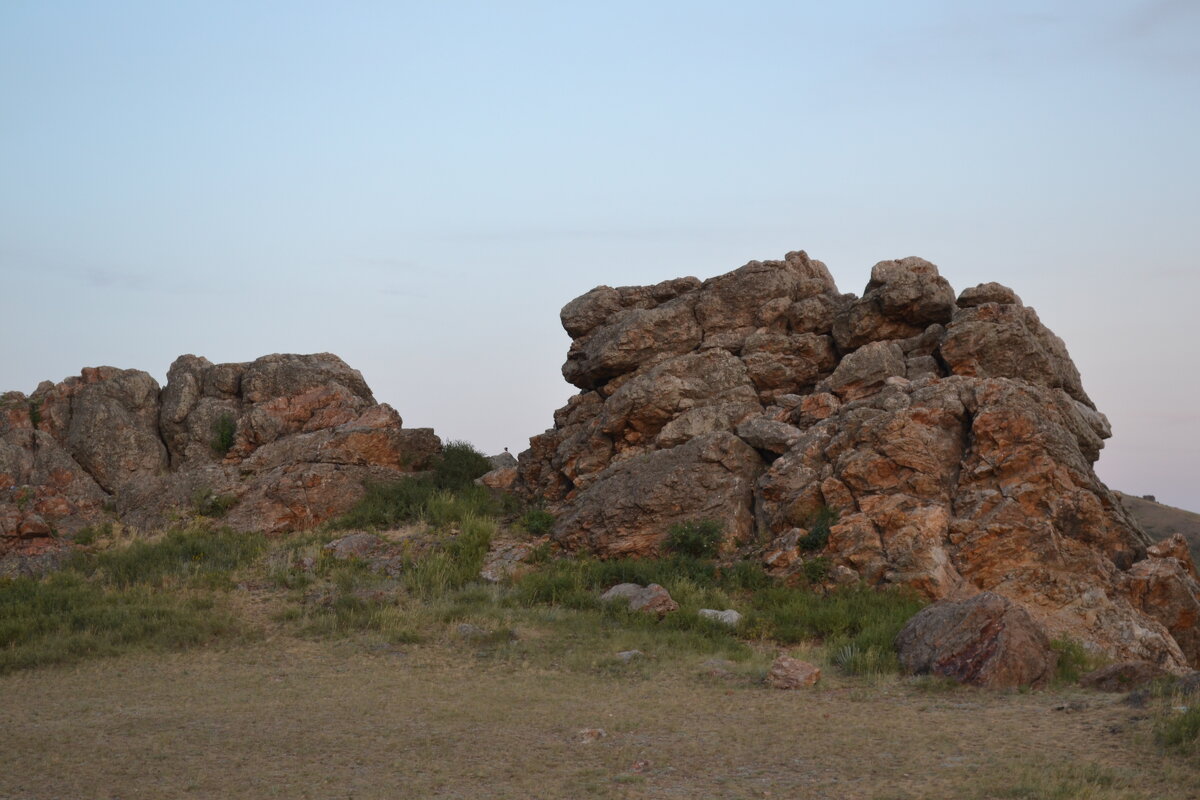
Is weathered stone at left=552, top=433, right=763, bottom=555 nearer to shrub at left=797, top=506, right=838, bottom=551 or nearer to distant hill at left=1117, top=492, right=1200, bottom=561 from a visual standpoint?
shrub at left=797, top=506, right=838, bottom=551

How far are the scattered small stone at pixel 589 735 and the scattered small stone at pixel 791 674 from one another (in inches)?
124

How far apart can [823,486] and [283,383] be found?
16.4 meters

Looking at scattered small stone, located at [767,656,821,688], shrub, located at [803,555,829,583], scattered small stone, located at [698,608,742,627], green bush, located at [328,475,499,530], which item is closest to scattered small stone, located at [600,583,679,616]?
scattered small stone, located at [698,608,742,627]

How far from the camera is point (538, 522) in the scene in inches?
894

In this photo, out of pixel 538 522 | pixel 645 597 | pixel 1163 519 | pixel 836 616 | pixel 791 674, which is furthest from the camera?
pixel 1163 519

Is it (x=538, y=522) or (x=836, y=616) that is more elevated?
(x=538, y=522)

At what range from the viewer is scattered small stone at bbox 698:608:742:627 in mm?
16777

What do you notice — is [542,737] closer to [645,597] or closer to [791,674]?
[791,674]

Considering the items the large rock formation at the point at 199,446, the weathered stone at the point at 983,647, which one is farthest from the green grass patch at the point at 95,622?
the weathered stone at the point at 983,647

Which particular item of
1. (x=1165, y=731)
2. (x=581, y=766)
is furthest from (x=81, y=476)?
(x=1165, y=731)

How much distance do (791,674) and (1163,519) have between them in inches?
2096

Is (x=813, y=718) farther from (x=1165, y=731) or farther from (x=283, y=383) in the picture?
(x=283, y=383)

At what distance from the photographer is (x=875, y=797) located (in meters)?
8.69

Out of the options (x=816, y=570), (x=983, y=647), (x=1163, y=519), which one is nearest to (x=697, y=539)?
(x=816, y=570)
